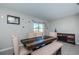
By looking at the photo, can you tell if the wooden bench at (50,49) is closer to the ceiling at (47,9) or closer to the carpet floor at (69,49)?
the carpet floor at (69,49)

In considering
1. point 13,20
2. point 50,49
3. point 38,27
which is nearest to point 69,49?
point 50,49

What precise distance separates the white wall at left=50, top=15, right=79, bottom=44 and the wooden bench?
252 millimetres

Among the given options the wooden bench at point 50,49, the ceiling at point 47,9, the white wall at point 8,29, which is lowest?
the wooden bench at point 50,49

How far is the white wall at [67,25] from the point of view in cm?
133

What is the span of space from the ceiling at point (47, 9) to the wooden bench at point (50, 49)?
18.4 inches

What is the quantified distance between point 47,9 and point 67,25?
45cm

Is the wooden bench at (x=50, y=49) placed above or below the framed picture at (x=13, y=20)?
below

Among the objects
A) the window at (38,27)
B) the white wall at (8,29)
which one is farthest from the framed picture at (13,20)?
the window at (38,27)

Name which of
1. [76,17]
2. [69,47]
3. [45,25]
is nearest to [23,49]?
[45,25]

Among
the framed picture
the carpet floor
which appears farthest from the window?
the carpet floor

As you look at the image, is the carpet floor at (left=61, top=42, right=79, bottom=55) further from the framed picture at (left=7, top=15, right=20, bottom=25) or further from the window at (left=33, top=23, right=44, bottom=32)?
the framed picture at (left=7, top=15, right=20, bottom=25)
